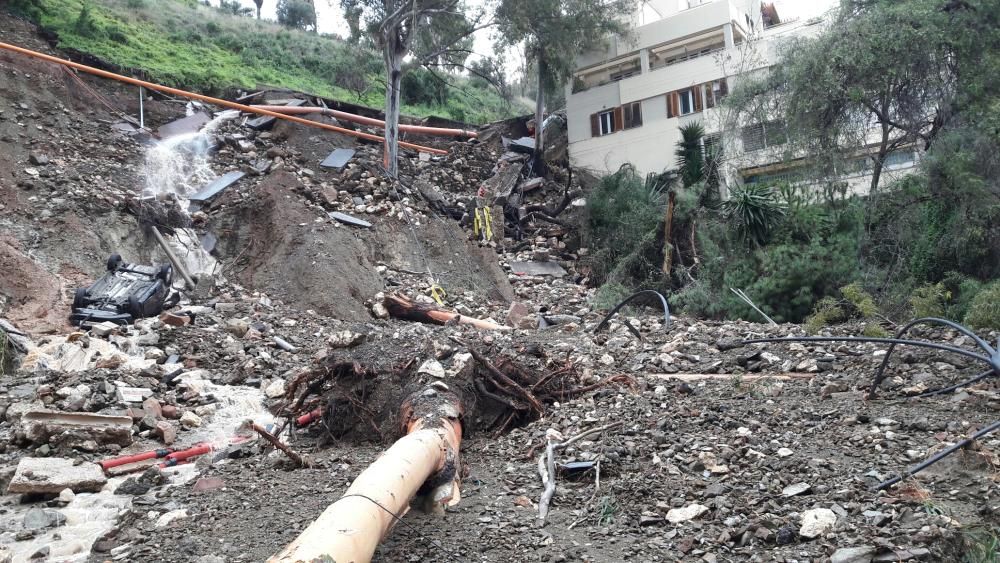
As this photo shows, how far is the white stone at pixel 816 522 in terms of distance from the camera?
2740mm

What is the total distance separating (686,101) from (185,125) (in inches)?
485

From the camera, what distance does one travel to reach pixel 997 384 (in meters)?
4.13

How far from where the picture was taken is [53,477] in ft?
13.4

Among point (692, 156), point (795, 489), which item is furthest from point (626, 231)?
point (795, 489)

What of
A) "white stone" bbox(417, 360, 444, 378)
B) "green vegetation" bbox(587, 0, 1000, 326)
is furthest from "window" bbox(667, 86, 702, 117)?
"white stone" bbox(417, 360, 444, 378)

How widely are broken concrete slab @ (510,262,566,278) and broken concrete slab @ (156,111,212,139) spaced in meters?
6.98

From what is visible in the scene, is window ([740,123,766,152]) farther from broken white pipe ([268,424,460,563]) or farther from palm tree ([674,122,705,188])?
broken white pipe ([268,424,460,563])

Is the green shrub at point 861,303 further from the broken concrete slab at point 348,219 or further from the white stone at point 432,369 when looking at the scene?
the broken concrete slab at point 348,219

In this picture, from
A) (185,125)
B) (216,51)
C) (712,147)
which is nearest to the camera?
(185,125)

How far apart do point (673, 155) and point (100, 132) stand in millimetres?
13422

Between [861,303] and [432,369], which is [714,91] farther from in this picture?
[432,369]

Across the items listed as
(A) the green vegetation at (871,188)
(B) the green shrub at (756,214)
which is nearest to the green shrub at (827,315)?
(A) the green vegetation at (871,188)

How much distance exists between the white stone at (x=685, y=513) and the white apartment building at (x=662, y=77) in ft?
47.2

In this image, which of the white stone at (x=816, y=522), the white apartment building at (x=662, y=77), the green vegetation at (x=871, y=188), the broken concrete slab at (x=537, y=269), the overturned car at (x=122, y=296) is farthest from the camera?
the white apartment building at (x=662, y=77)
